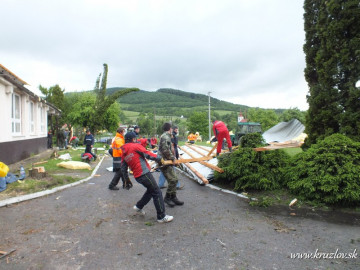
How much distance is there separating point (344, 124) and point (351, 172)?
6.06 ft

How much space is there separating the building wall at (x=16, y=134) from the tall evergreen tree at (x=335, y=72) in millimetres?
10563

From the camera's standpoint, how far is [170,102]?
108 meters

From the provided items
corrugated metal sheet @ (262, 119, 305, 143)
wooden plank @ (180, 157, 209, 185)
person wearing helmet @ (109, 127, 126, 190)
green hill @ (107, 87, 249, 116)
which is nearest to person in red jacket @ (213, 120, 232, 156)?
wooden plank @ (180, 157, 209, 185)

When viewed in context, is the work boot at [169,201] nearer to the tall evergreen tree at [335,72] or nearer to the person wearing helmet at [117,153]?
the person wearing helmet at [117,153]

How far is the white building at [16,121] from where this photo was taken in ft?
29.4

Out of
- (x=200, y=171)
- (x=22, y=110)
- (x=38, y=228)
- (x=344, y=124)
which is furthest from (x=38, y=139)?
(x=344, y=124)

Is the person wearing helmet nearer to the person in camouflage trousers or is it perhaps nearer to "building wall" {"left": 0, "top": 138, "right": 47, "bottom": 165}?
the person in camouflage trousers

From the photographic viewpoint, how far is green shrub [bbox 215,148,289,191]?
6395 mm

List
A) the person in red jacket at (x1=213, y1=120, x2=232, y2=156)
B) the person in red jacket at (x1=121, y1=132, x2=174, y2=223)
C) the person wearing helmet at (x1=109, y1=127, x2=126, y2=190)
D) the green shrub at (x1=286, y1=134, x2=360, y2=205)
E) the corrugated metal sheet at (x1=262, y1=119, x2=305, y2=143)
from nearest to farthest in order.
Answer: the person in red jacket at (x1=121, y1=132, x2=174, y2=223) → the green shrub at (x1=286, y1=134, x2=360, y2=205) → the person wearing helmet at (x1=109, y1=127, x2=126, y2=190) → the person in red jacket at (x1=213, y1=120, x2=232, y2=156) → the corrugated metal sheet at (x1=262, y1=119, x2=305, y2=143)

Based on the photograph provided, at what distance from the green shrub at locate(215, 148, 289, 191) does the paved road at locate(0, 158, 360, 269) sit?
0.77 meters

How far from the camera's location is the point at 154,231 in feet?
13.9

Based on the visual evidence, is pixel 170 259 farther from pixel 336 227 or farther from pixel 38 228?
pixel 336 227

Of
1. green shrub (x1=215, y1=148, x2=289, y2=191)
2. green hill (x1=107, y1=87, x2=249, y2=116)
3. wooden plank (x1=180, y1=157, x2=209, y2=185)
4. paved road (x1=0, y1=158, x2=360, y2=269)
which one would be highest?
green hill (x1=107, y1=87, x2=249, y2=116)

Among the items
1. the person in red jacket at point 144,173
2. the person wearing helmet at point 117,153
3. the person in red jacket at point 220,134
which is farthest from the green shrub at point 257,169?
the person wearing helmet at point 117,153
